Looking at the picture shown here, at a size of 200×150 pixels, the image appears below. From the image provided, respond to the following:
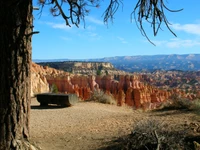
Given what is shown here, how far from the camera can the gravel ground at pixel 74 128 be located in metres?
6.11

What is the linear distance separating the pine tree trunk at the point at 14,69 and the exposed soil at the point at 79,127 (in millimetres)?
856

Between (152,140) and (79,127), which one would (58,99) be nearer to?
(79,127)

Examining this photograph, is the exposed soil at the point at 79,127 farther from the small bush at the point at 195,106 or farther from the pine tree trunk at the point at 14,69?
the pine tree trunk at the point at 14,69

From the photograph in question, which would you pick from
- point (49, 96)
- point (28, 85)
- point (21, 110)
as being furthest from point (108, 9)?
point (49, 96)

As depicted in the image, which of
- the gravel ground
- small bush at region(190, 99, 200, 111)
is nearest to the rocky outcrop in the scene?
the gravel ground

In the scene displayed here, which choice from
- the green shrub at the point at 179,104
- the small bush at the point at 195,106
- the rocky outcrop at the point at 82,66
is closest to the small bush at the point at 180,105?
the green shrub at the point at 179,104

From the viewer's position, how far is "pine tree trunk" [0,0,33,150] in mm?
4102

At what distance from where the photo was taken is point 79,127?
8.42 metres

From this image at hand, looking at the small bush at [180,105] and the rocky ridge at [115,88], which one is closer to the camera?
the small bush at [180,105]

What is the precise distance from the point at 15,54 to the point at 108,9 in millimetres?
Answer: 1550

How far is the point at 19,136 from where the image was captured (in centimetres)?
436

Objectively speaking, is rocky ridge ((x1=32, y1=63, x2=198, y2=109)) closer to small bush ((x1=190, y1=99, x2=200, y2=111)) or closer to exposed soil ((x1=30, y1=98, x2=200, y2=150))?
exposed soil ((x1=30, y1=98, x2=200, y2=150))

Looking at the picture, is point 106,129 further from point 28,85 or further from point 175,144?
point 28,85

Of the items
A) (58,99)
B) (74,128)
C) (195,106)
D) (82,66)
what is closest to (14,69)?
(74,128)
